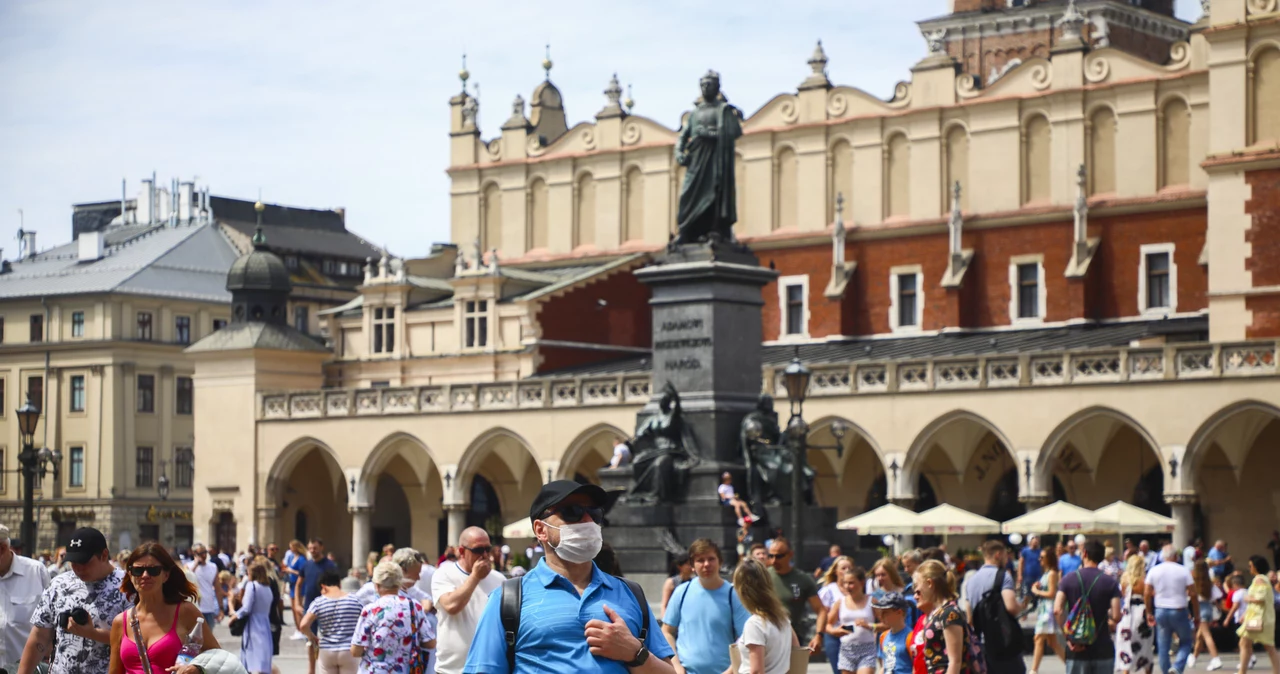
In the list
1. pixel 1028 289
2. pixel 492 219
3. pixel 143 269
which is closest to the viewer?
pixel 1028 289

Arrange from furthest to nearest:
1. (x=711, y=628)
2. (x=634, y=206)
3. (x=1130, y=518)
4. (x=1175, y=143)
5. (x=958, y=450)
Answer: (x=634, y=206) < (x=1175, y=143) < (x=958, y=450) < (x=1130, y=518) < (x=711, y=628)

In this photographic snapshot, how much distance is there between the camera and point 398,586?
12.8 m

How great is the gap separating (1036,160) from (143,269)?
33.5 m

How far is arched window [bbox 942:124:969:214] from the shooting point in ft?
184

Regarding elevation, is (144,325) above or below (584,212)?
below

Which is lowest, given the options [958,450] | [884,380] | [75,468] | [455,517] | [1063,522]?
[455,517]

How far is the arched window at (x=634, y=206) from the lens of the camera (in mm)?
62781

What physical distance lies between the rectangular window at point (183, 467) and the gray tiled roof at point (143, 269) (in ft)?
18.2

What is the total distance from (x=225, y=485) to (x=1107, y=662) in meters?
46.6

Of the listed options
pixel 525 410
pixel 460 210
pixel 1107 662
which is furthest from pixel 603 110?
pixel 1107 662

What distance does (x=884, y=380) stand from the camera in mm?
48906

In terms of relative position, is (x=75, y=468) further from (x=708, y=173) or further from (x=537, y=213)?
(x=708, y=173)

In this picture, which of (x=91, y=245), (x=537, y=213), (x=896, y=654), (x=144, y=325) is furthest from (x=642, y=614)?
(x=91, y=245)

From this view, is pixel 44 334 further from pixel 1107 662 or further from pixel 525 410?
pixel 1107 662
